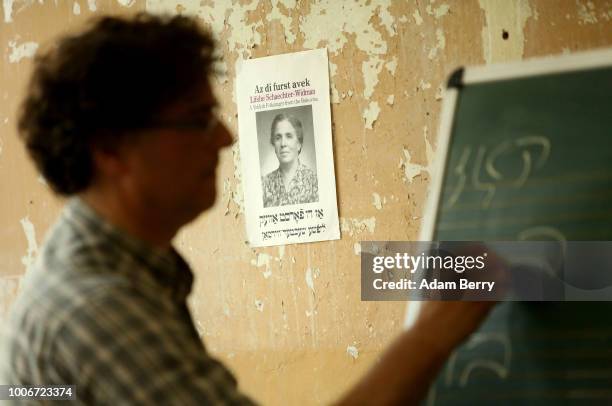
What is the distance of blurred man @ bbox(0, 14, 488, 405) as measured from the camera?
76 cm

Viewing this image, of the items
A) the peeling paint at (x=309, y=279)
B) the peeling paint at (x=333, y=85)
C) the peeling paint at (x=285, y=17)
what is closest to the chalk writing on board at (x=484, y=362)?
the peeling paint at (x=309, y=279)

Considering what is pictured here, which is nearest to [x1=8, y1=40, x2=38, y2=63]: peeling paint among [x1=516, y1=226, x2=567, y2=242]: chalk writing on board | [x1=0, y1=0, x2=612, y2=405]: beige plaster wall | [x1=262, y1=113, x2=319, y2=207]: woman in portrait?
[x1=0, y1=0, x2=612, y2=405]: beige plaster wall

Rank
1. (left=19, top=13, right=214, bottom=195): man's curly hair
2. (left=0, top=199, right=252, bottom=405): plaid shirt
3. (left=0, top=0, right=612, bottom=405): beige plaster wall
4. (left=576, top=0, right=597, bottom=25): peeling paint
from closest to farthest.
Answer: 1. (left=0, top=199, right=252, bottom=405): plaid shirt
2. (left=19, top=13, right=214, bottom=195): man's curly hair
3. (left=576, top=0, right=597, bottom=25): peeling paint
4. (left=0, top=0, right=612, bottom=405): beige plaster wall

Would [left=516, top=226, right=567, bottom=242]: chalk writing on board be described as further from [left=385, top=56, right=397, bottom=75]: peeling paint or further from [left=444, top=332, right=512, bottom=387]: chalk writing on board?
[left=385, top=56, right=397, bottom=75]: peeling paint

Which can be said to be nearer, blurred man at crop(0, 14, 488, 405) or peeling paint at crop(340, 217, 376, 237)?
blurred man at crop(0, 14, 488, 405)

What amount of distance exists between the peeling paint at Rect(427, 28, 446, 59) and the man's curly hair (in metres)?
1.24

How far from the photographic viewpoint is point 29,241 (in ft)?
8.04

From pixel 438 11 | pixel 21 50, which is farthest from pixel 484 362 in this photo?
pixel 21 50

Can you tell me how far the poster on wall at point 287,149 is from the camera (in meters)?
2.18

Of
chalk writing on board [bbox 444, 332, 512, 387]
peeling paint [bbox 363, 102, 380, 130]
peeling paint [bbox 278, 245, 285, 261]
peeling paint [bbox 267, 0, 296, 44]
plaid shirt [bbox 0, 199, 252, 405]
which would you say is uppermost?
peeling paint [bbox 267, 0, 296, 44]

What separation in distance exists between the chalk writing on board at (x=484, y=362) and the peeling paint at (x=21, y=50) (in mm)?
1906

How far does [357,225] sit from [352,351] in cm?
37

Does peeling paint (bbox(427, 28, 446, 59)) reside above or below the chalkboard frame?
above

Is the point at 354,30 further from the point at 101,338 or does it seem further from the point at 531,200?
the point at 101,338
